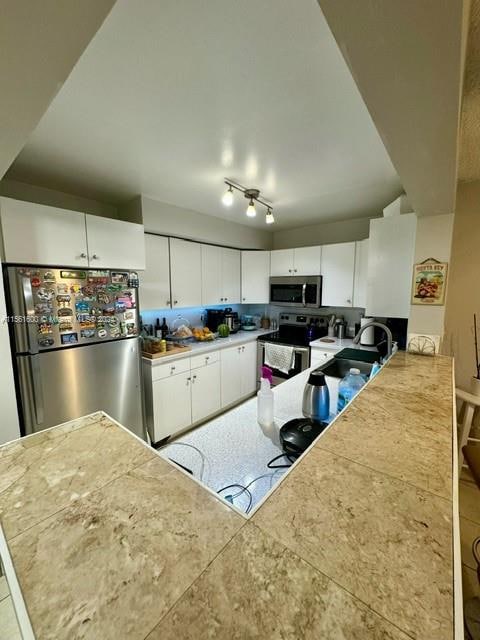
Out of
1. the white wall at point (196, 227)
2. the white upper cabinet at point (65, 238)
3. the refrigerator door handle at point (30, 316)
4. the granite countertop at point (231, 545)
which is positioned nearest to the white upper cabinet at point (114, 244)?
A: the white upper cabinet at point (65, 238)

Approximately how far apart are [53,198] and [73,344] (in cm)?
131

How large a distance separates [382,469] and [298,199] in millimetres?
2349

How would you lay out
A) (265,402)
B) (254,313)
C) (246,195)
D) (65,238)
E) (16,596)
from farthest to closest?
(254,313) → (246,195) → (65,238) → (265,402) → (16,596)

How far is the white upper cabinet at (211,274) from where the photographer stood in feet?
A: 10.2

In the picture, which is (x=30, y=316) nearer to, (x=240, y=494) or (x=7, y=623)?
(x=7, y=623)

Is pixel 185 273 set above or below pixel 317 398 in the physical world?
above

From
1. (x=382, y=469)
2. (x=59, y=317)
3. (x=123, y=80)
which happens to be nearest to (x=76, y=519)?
(x=382, y=469)

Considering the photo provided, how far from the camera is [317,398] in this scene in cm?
114

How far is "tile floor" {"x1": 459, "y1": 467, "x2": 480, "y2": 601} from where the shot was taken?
135cm

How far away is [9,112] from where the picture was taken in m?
0.77

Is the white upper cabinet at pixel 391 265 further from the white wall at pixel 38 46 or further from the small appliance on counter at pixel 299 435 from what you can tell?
the white wall at pixel 38 46

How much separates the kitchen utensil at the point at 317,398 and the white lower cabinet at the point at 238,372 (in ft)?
6.31

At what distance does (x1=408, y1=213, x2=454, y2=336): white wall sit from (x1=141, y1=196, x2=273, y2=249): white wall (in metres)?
1.99

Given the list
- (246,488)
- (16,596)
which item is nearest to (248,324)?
Answer: (246,488)
